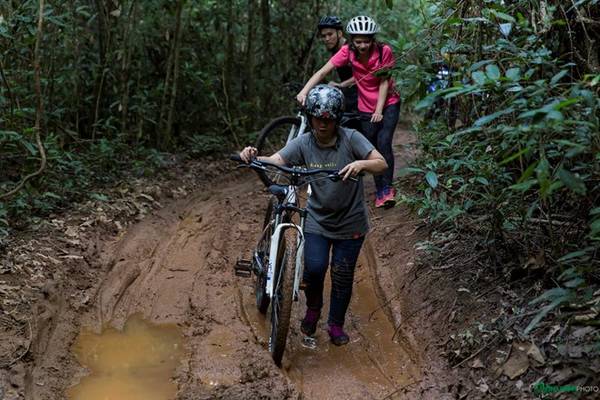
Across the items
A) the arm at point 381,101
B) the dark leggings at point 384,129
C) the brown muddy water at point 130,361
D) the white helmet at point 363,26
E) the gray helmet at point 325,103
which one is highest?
the white helmet at point 363,26

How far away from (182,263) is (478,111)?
3.07m

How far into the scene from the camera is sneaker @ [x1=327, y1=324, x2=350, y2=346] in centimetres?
500

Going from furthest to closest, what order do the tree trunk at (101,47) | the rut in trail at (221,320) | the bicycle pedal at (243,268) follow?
the tree trunk at (101,47) → the bicycle pedal at (243,268) → the rut in trail at (221,320)

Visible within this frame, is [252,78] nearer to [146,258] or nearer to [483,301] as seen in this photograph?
[146,258]

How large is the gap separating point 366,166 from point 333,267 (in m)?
0.88

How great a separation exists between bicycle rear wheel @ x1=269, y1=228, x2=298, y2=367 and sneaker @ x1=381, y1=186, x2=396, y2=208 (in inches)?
114

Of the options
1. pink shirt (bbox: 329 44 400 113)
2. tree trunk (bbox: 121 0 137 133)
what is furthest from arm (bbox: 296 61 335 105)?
tree trunk (bbox: 121 0 137 133)

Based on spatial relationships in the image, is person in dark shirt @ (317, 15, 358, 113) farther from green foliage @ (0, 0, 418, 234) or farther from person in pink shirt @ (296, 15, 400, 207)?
green foliage @ (0, 0, 418, 234)

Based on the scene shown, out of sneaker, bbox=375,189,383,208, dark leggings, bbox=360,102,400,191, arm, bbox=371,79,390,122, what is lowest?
sneaker, bbox=375,189,383,208

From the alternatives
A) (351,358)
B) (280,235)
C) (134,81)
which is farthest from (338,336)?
(134,81)

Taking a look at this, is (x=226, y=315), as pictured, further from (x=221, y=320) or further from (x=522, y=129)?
(x=522, y=129)

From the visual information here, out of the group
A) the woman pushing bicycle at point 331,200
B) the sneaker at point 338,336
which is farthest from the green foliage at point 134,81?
the sneaker at point 338,336

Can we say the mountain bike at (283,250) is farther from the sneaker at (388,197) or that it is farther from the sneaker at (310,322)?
the sneaker at (388,197)

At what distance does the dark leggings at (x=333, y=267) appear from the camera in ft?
15.5
